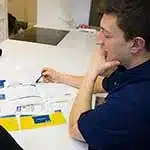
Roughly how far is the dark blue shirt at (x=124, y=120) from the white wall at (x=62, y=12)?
6.08 ft

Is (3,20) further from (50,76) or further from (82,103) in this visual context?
(82,103)

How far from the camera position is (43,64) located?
1.87m

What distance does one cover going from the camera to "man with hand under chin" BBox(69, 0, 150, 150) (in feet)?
3.06

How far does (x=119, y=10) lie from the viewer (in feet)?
3.46

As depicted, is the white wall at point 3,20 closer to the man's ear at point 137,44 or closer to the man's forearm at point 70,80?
the man's forearm at point 70,80

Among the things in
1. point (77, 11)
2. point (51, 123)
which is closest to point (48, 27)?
point (77, 11)

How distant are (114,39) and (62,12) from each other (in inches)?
70.9

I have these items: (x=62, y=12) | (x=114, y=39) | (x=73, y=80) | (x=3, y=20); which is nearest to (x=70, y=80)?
(x=73, y=80)

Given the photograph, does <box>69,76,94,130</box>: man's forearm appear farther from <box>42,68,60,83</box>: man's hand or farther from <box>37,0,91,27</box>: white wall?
<box>37,0,91,27</box>: white wall

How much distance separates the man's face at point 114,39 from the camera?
3.56 ft

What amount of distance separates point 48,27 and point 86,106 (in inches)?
68.1

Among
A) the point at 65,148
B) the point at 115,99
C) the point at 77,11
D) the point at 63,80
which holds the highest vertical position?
the point at 77,11

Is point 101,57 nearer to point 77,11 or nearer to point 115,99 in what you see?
point 115,99

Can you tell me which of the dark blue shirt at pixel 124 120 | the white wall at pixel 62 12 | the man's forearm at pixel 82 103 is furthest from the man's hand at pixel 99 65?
the white wall at pixel 62 12
